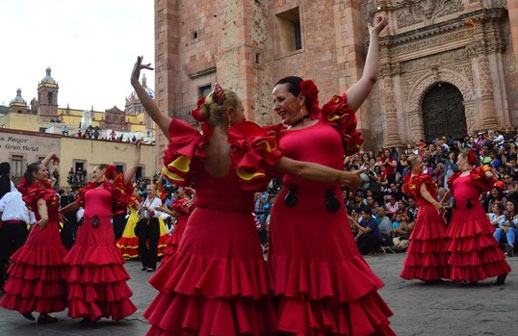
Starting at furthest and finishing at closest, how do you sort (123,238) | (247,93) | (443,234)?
(247,93)
(123,238)
(443,234)

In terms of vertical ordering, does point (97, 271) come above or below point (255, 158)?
below

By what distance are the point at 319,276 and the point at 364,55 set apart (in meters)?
20.3

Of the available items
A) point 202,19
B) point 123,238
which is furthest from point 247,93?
A: point 123,238

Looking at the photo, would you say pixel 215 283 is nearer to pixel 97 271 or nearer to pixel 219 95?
pixel 219 95

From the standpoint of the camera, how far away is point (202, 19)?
91.1 ft

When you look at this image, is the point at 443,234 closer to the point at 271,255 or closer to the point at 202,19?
the point at 271,255

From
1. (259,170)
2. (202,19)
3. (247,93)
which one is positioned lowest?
(259,170)

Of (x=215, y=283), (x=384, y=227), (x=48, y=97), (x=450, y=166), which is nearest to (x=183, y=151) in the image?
(x=215, y=283)

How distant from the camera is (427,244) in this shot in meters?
7.38

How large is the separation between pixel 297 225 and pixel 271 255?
0.27 metres

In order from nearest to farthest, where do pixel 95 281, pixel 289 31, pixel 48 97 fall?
1. pixel 95 281
2. pixel 289 31
3. pixel 48 97

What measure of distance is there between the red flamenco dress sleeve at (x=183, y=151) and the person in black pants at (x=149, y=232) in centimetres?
821

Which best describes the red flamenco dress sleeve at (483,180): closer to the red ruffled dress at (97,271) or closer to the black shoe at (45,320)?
the red ruffled dress at (97,271)

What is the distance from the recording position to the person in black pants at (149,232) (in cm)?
1123
